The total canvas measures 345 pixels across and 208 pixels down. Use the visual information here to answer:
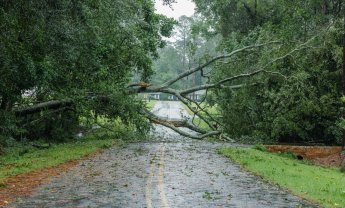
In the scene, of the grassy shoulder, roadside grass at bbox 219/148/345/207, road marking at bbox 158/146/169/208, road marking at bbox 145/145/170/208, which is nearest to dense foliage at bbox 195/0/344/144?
roadside grass at bbox 219/148/345/207

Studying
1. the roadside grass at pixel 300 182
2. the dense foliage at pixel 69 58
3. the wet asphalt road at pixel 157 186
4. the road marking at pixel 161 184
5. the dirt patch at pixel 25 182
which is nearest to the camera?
the road marking at pixel 161 184

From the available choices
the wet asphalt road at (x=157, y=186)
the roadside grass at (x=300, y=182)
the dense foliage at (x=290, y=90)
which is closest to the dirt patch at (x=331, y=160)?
the dense foliage at (x=290, y=90)

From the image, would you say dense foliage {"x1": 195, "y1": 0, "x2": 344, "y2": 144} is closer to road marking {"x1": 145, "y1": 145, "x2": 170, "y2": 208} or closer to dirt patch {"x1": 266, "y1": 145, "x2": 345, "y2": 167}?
dirt patch {"x1": 266, "y1": 145, "x2": 345, "y2": 167}

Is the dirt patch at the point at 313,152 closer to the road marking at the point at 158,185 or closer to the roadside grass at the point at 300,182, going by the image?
the roadside grass at the point at 300,182

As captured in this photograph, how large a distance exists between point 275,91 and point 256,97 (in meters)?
1.33

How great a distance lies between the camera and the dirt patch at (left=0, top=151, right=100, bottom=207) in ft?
34.2

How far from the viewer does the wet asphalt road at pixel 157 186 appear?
31.9ft

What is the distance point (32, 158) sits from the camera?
17672 mm

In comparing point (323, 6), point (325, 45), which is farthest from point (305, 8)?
point (325, 45)

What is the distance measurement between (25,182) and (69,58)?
5.30m

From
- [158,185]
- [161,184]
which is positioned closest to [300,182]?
[161,184]

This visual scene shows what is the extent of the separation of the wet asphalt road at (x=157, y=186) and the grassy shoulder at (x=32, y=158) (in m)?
1.08

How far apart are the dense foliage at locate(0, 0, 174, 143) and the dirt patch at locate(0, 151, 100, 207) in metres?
3.10

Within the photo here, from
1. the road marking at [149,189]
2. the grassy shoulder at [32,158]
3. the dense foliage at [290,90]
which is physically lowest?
the road marking at [149,189]
